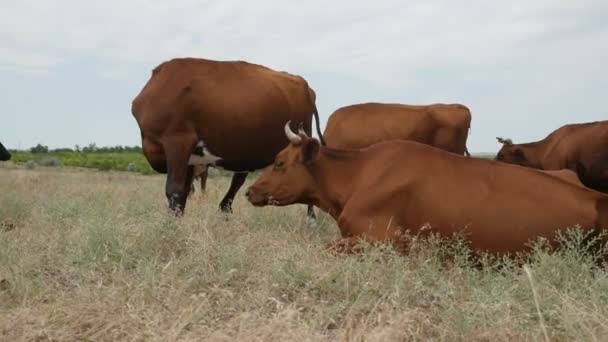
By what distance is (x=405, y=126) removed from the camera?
1088 cm

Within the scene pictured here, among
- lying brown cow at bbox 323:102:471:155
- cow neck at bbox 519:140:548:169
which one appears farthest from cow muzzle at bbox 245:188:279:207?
cow neck at bbox 519:140:548:169

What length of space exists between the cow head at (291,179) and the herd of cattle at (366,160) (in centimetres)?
1

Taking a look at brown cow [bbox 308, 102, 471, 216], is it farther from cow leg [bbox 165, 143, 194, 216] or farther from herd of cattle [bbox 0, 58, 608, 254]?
cow leg [bbox 165, 143, 194, 216]

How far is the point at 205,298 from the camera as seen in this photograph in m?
3.96

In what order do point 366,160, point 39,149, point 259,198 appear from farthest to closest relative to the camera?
point 39,149
point 259,198
point 366,160

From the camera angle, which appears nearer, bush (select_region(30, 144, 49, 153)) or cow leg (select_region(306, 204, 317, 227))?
cow leg (select_region(306, 204, 317, 227))

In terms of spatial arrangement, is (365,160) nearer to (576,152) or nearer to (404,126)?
(404,126)

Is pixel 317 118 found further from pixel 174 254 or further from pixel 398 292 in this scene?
pixel 398 292

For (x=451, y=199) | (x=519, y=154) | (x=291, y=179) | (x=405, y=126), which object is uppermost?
(x=405, y=126)

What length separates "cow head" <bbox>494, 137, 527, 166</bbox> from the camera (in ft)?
40.5

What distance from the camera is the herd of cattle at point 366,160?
5.48 meters

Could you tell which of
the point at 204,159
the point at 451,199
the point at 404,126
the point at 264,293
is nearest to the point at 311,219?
the point at 204,159

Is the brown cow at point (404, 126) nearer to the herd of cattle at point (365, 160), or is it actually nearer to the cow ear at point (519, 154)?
the herd of cattle at point (365, 160)

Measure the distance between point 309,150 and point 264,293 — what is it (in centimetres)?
267
